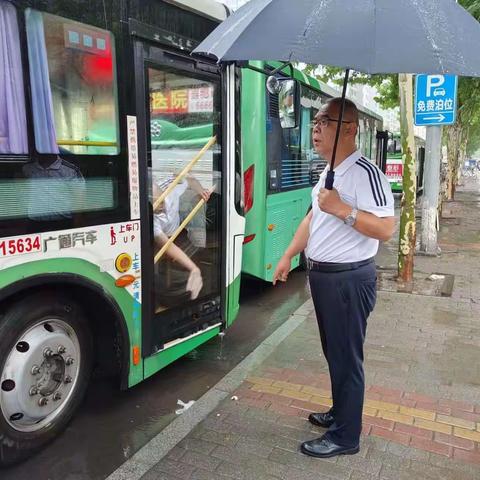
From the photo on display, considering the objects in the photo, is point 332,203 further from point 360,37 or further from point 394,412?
point 394,412

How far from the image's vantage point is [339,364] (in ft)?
9.43

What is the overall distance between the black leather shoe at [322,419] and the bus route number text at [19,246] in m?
2.02

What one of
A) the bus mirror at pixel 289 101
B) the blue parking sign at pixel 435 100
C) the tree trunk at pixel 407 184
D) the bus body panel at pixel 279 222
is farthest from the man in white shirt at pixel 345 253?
the blue parking sign at pixel 435 100

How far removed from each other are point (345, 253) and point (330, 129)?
675 millimetres

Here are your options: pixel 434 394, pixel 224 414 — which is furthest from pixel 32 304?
pixel 434 394

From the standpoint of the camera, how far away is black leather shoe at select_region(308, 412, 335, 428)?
130 inches

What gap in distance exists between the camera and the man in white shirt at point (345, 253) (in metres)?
2.61

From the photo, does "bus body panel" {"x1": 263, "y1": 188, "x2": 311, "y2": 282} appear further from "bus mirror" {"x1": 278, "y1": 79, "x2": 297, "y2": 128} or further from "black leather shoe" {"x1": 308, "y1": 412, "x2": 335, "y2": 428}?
"black leather shoe" {"x1": 308, "y1": 412, "x2": 335, "y2": 428}

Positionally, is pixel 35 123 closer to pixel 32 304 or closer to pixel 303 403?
pixel 32 304

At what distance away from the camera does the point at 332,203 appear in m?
2.57

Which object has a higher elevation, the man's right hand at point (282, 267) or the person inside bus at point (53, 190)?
the person inside bus at point (53, 190)

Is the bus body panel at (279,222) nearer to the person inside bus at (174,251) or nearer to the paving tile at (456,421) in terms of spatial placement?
the person inside bus at (174,251)

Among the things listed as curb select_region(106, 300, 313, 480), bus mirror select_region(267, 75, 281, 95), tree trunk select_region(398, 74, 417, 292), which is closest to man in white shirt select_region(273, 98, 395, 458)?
curb select_region(106, 300, 313, 480)

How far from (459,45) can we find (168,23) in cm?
192
